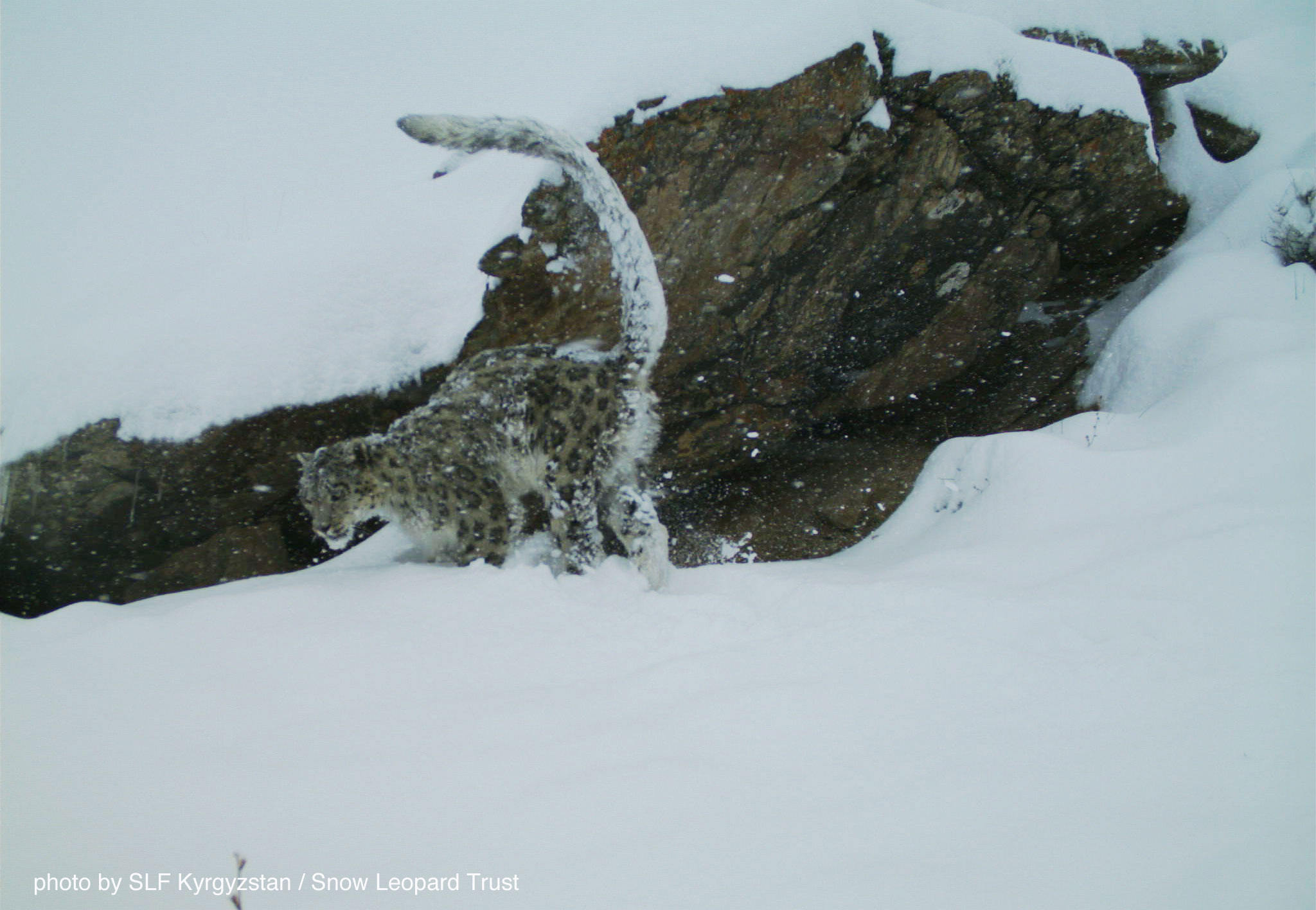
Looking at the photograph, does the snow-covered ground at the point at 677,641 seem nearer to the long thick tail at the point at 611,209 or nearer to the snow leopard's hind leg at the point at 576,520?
the snow leopard's hind leg at the point at 576,520

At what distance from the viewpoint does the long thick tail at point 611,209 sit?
3.27 meters

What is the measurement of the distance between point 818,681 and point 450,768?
1.12m

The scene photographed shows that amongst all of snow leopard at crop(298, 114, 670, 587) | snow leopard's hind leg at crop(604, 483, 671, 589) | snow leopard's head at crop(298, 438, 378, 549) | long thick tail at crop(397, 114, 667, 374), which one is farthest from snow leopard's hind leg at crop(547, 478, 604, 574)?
snow leopard's head at crop(298, 438, 378, 549)

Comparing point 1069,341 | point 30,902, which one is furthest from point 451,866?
point 1069,341

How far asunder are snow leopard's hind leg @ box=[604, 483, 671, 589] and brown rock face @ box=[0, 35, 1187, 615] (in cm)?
135

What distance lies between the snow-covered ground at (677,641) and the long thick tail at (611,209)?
84cm

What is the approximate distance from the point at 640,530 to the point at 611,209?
1.74 metres

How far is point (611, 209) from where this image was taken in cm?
340

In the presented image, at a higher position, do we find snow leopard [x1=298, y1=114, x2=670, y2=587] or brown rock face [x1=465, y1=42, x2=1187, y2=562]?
brown rock face [x1=465, y1=42, x2=1187, y2=562]

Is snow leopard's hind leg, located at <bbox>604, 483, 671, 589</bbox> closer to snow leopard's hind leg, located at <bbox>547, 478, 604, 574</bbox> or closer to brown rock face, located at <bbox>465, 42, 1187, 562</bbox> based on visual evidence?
snow leopard's hind leg, located at <bbox>547, 478, 604, 574</bbox>

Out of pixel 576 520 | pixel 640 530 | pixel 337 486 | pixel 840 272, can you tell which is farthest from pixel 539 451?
pixel 840 272

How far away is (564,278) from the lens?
4.23 meters

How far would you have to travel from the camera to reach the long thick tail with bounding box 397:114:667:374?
327 cm

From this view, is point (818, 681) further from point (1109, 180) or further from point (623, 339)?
point (1109, 180)
